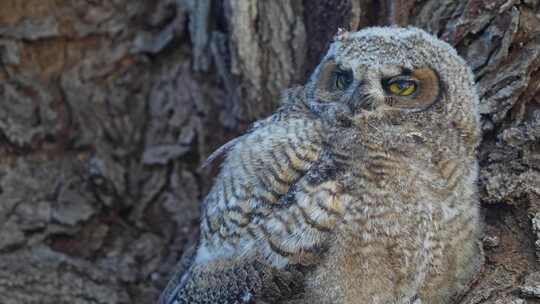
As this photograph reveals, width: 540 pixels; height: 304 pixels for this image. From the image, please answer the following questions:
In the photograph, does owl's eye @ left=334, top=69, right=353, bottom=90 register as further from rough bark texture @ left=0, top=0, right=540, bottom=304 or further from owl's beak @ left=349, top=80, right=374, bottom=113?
rough bark texture @ left=0, top=0, right=540, bottom=304

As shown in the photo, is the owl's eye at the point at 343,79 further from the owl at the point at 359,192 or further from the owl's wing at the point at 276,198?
the owl's wing at the point at 276,198

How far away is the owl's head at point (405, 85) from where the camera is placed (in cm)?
238

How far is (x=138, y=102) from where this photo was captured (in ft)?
11.2

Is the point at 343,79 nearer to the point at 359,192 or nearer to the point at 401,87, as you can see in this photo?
the point at 401,87

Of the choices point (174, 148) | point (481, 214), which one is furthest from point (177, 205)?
point (481, 214)

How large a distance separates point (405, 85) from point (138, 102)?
1489 millimetres

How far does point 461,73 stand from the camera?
246 centimetres

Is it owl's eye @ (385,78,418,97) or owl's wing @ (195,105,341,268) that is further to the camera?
owl's eye @ (385,78,418,97)

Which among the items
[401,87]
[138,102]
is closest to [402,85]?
[401,87]

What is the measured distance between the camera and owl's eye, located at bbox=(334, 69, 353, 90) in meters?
2.48

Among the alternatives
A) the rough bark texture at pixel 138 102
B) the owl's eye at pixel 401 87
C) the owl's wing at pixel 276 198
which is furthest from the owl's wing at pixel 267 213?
the rough bark texture at pixel 138 102

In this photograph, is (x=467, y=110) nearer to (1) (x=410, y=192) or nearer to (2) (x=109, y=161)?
(1) (x=410, y=192)

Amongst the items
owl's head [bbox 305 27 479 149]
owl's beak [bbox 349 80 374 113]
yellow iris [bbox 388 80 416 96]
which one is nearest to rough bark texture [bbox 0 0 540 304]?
owl's head [bbox 305 27 479 149]

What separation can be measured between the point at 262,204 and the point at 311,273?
0.92ft
